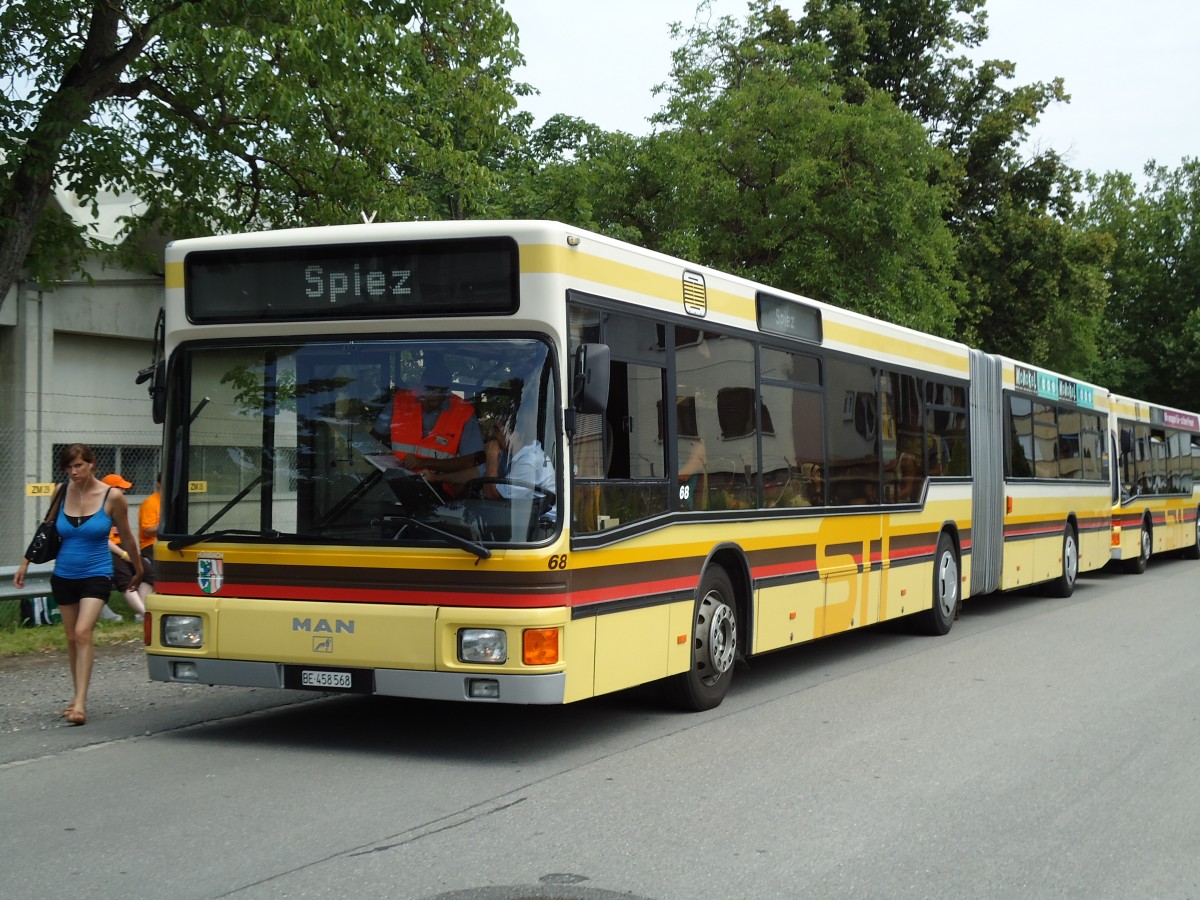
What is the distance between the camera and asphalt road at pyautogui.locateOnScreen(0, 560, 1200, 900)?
5.41m

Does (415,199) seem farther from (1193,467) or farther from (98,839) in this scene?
(1193,467)

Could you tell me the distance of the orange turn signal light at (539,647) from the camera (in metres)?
7.35

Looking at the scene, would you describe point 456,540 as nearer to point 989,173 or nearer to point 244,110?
point 244,110

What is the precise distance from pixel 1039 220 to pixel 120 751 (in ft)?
104

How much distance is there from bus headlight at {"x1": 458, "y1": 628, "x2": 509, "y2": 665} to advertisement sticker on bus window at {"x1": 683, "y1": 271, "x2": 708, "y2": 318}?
2831mm

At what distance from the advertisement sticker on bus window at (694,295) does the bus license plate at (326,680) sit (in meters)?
3.29

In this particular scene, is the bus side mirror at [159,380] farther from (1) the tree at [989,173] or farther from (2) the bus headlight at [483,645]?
(1) the tree at [989,173]

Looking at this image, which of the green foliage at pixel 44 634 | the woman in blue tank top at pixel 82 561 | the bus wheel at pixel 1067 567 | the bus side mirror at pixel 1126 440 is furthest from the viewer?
the bus side mirror at pixel 1126 440

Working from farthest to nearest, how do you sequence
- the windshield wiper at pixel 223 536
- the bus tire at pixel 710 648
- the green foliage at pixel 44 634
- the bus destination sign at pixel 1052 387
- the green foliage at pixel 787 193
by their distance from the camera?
the green foliage at pixel 787 193, the bus destination sign at pixel 1052 387, the green foliage at pixel 44 634, the bus tire at pixel 710 648, the windshield wiper at pixel 223 536

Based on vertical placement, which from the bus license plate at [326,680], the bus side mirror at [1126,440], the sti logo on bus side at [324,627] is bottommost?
the bus license plate at [326,680]

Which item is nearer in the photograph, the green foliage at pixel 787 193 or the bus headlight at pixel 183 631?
the bus headlight at pixel 183 631

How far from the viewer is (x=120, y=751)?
799cm

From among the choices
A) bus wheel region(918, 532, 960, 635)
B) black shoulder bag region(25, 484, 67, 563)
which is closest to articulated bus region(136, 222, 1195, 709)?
black shoulder bag region(25, 484, 67, 563)

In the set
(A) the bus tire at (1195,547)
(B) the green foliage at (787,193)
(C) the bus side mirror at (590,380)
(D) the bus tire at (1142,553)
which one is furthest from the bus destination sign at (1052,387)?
(C) the bus side mirror at (590,380)
